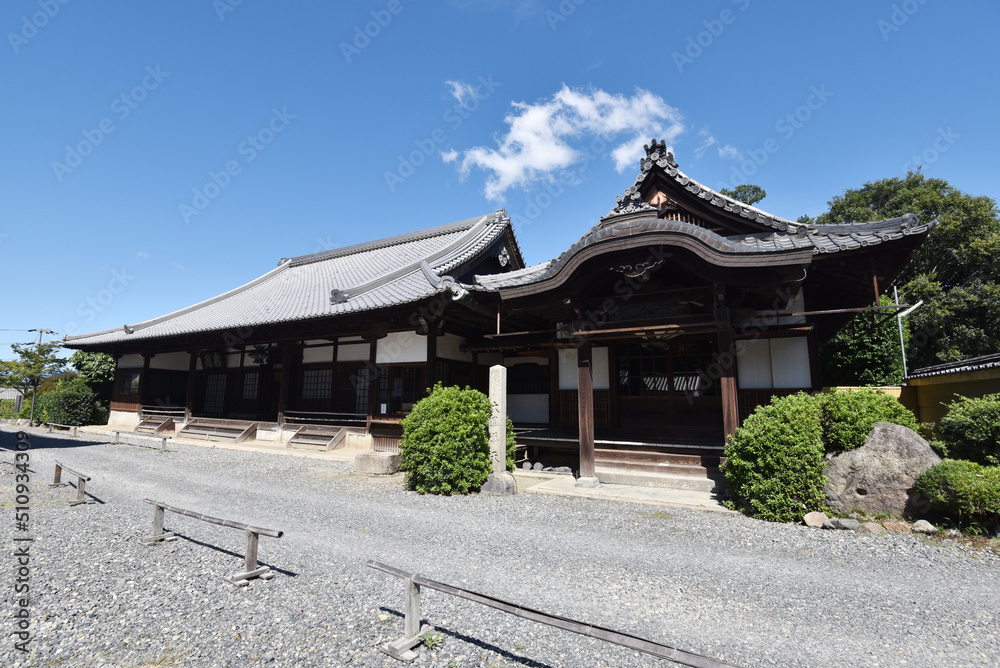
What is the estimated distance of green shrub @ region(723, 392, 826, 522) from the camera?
6500mm

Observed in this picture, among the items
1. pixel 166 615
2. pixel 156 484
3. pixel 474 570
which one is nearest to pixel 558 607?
pixel 474 570

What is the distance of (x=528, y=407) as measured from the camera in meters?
13.7

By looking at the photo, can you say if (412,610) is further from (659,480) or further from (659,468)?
(659,468)

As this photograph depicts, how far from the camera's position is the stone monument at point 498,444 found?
8.41m

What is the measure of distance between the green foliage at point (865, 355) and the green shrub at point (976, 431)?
12.1 metres

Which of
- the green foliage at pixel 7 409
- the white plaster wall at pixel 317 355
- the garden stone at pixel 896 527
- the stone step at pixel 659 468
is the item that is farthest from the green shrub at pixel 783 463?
the green foliage at pixel 7 409

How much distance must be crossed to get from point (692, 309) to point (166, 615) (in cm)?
882

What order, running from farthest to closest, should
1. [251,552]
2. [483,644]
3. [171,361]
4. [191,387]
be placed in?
[171,361], [191,387], [251,552], [483,644]

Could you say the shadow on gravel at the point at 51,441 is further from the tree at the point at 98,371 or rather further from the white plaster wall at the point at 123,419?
the tree at the point at 98,371

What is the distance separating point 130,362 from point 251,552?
21722 mm

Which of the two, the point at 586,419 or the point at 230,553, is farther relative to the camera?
the point at 586,419

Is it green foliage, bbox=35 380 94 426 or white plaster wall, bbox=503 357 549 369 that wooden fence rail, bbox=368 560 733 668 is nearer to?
white plaster wall, bbox=503 357 549 369

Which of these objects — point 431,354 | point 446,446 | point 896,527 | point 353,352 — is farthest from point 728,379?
point 353,352

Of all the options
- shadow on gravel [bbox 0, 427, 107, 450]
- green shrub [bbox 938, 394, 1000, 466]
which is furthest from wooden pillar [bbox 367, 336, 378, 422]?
green shrub [bbox 938, 394, 1000, 466]
